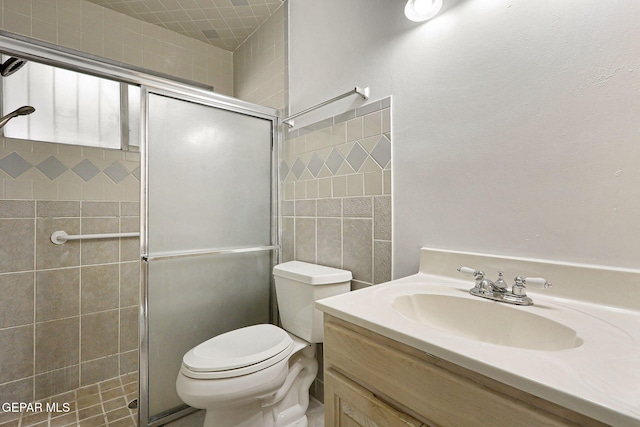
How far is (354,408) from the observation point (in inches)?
29.5

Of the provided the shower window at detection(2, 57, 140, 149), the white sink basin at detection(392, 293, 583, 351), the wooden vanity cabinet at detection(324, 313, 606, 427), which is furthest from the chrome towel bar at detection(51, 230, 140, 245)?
the white sink basin at detection(392, 293, 583, 351)

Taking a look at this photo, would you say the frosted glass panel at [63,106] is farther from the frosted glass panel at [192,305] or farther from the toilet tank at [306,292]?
the toilet tank at [306,292]

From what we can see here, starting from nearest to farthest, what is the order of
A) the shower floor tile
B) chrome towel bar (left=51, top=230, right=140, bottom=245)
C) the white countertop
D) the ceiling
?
the white countertop → the shower floor tile → chrome towel bar (left=51, top=230, right=140, bottom=245) → the ceiling

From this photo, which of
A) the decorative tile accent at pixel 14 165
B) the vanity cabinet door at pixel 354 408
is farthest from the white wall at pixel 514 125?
the decorative tile accent at pixel 14 165

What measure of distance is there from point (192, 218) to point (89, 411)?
121cm

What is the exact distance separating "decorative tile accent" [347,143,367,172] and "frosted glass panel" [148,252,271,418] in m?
0.84

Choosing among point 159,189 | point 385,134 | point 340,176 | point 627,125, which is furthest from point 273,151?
point 627,125

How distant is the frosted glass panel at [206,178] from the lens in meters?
1.45

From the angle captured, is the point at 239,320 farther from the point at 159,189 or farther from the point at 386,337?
the point at 386,337

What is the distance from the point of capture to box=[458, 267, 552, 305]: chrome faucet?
777 millimetres

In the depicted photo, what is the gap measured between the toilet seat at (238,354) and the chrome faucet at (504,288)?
0.82 metres

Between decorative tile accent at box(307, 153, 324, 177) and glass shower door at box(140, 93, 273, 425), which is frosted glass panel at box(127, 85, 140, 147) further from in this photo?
decorative tile accent at box(307, 153, 324, 177)

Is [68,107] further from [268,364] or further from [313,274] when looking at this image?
[268,364]

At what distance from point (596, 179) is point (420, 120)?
1.91ft
